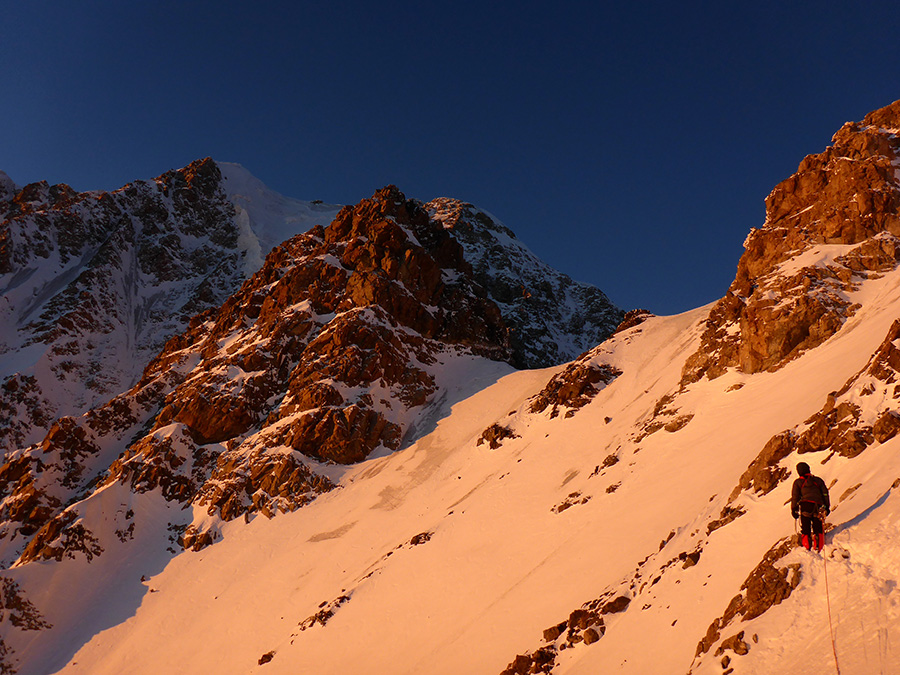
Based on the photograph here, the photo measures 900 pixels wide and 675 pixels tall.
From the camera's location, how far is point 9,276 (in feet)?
296

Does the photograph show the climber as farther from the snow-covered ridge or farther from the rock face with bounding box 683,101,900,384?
the snow-covered ridge

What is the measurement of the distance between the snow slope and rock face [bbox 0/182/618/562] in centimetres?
288

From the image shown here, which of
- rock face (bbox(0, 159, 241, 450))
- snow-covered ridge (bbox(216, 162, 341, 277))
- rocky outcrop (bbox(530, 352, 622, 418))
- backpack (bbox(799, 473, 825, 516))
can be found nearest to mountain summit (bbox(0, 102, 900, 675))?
rocky outcrop (bbox(530, 352, 622, 418))

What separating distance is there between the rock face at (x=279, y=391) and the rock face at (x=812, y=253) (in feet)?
92.0

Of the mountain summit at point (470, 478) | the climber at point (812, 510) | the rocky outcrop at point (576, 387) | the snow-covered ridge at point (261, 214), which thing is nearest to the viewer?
the climber at point (812, 510)

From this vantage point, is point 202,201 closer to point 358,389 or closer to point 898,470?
point 358,389

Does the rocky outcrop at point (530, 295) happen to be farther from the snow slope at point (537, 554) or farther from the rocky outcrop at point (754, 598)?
the rocky outcrop at point (754, 598)

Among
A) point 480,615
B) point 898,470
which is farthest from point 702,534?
point 480,615

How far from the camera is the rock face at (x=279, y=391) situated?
48656 millimetres

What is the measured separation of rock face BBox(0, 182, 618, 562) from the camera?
48.7 metres

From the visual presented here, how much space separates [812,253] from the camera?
32906 mm

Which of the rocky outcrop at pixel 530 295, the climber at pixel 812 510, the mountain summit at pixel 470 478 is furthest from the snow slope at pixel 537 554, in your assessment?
the rocky outcrop at pixel 530 295

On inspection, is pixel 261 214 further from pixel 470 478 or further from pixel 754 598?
pixel 754 598

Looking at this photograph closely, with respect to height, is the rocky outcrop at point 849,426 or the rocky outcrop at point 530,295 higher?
the rocky outcrop at point 530,295
